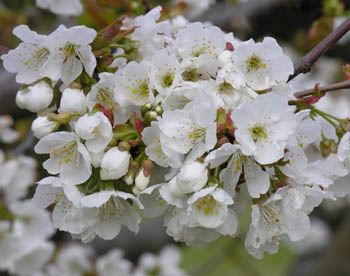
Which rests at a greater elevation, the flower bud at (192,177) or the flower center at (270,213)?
the flower bud at (192,177)

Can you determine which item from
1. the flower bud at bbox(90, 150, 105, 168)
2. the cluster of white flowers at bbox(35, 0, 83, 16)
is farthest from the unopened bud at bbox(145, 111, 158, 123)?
the cluster of white flowers at bbox(35, 0, 83, 16)

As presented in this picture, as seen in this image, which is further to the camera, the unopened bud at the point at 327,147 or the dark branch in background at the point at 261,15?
the dark branch in background at the point at 261,15

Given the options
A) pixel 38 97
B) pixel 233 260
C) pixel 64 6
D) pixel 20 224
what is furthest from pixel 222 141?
pixel 233 260

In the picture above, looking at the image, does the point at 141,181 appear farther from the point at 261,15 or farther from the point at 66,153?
the point at 261,15

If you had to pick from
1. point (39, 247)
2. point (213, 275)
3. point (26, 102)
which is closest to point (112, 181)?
point (26, 102)

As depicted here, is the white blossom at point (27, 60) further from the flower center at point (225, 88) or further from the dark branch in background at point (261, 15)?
the dark branch in background at point (261, 15)

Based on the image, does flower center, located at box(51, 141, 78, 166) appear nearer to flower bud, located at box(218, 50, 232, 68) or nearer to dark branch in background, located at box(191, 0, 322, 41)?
flower bud, located at box(218, 50, 232, 68)

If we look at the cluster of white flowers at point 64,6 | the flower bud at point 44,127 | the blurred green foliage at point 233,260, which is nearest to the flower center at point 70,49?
the flower bud at point 44,127
